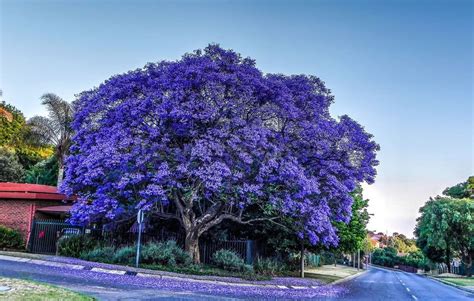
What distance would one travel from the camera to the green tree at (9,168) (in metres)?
45.4

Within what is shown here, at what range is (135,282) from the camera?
14289mm

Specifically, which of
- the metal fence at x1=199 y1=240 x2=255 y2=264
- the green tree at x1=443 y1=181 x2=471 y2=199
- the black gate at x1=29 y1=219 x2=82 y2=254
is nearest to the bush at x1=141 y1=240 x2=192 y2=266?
the metal fence at x1=199 y1=240 x2=255 y2=264

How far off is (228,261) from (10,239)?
456 inches

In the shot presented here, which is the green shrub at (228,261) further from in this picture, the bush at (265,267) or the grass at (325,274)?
the grass at (325,274)

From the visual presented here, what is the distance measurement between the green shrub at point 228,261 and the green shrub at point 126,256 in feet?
13.1

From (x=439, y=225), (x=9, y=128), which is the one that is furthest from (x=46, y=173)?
(x=439, y=225)

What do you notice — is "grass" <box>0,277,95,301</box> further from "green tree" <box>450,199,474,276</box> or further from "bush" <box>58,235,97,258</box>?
"green tree" <box>450,199,474,276</box>

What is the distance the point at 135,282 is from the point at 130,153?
6144 millimetres

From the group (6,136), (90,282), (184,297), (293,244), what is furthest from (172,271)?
(6,136)

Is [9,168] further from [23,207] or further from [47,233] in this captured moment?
[47,233]

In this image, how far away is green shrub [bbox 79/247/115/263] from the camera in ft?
64.6

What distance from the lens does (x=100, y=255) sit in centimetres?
2012

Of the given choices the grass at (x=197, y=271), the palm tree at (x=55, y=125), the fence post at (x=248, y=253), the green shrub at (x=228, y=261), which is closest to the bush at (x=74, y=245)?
the grass at (x=197, y=271)

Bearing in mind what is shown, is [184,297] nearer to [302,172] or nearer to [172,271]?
[172,271]
